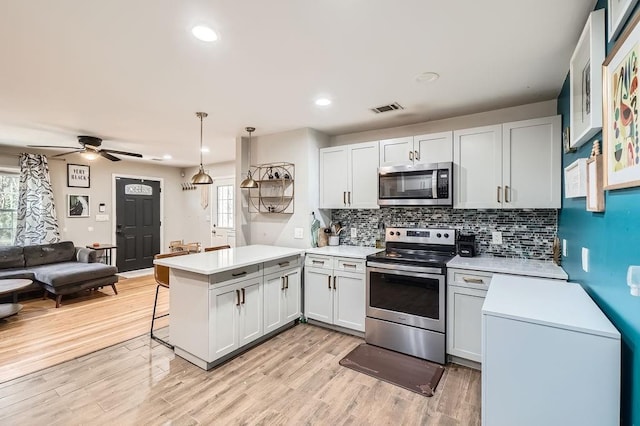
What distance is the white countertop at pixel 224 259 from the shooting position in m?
2.53

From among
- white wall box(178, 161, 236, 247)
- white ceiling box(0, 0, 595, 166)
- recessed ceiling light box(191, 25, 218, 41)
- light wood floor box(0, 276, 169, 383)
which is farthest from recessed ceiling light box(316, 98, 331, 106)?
white wall box(178, 161, 236, 247)

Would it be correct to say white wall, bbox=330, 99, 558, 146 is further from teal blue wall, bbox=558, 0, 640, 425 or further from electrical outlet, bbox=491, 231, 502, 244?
teal blue wall, bbox=558, 0, 640, 425

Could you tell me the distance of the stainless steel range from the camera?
273 cm

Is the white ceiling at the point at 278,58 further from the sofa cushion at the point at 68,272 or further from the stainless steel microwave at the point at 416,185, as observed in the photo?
the sofa cushion at the point at 68,272

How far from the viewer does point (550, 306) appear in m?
1.50

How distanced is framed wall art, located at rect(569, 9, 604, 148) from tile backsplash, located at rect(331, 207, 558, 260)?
3.97 ft

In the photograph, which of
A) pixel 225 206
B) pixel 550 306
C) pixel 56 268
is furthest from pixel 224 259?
pixel 225 206

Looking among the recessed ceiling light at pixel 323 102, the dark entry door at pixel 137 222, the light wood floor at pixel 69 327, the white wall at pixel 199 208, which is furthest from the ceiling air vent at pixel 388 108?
the dark entry door at pixel 137 222

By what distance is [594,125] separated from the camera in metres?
1.41

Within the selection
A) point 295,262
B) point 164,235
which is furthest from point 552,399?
point 164,235

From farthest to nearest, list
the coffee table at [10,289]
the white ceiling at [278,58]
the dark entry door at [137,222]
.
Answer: the dark entry door at [137,222] < the coffee table at [10,289] < the white ceiling at [278,58]

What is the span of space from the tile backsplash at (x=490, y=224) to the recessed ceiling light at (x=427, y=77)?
1.43 meters

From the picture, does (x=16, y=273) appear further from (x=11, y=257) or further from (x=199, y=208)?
(x=199, y=208)

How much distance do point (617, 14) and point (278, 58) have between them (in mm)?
1730
